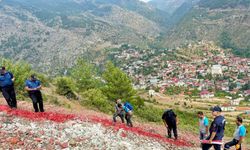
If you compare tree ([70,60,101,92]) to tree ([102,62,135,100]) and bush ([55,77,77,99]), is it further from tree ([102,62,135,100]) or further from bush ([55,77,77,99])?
bush ([55,77,77,99])

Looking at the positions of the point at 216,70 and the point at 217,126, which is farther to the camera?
the point at 216,70

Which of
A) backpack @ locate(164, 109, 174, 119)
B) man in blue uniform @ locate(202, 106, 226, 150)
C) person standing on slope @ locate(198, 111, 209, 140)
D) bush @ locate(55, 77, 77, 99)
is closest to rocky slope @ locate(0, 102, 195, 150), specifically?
backpack @ locate(164, 109, 174, 119)

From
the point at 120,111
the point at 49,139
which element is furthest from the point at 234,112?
the point at 49,139

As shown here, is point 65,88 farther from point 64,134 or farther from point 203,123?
point 203,123

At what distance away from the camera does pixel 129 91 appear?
5175cm

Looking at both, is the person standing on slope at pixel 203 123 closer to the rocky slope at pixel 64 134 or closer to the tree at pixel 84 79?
the rocky slope at pixel 64 134

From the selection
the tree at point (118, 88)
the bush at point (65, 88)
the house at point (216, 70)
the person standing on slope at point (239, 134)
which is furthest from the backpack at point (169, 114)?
the house at point (216, 70)

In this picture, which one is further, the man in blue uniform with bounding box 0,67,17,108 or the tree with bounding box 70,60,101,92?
the tree with bounding box 70,60,101,92

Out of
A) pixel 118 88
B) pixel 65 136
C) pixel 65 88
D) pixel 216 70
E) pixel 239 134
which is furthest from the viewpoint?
pixel 216 70

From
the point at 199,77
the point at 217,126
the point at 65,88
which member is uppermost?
the point at 217,126

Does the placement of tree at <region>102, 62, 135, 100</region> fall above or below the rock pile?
below

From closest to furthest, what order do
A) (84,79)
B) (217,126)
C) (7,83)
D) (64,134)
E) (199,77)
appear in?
(217,126) < (64,134) < (7,83) < (84,79) < (199,77)

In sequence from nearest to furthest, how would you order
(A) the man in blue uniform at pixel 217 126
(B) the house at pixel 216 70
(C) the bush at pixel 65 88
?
(A) the man in blue uniform at pixel 217 126 < (C) the bush at pixel 65 88 < (B) the house at pixel 216 70

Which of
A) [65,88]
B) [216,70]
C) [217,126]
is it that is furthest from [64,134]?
[216,70]
